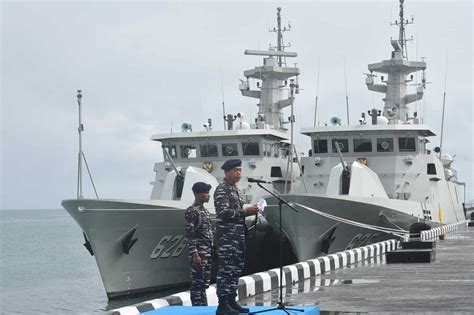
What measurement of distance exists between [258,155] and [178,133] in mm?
2813

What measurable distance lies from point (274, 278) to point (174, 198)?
12921mm

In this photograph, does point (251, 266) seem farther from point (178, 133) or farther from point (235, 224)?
point (235, 224)

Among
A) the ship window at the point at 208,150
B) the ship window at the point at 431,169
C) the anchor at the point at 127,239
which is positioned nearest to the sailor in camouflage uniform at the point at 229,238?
the anchor at the point at 127,239

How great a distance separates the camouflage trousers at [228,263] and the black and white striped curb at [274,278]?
123 centimetres

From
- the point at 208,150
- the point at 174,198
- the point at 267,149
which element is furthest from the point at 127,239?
the point at 267,149

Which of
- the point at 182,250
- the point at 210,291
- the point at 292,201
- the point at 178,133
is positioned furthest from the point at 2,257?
the point at 210,291

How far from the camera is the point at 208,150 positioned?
29.2 metres

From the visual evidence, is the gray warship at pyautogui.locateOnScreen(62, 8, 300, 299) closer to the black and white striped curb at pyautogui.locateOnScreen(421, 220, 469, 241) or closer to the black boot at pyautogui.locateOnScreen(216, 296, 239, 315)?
the black and white striped curb at pyautogui.locateOnScreen(421, 220, 469, 241)

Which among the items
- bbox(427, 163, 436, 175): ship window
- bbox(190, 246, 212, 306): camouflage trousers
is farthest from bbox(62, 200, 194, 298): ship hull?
bbox(190, 246, 212, 306): camouflage trousers

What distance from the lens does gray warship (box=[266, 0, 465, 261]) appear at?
22.5m

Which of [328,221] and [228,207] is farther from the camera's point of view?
[328,221]

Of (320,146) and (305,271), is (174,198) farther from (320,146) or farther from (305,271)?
(305,271)

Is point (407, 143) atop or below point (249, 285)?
atop

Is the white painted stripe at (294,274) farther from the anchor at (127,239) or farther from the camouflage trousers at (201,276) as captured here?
the anchor at (127,239)
